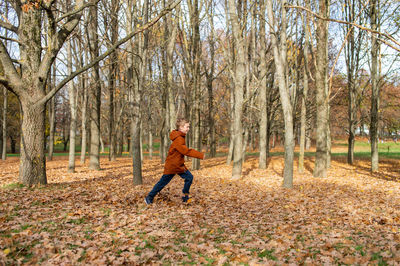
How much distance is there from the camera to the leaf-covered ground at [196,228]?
3.80m

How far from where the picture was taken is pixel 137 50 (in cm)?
965

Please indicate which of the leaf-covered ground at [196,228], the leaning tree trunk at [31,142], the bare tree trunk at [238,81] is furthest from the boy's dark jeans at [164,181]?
the bare tree trunk at [238,81]

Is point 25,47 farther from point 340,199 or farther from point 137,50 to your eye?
point 340,199

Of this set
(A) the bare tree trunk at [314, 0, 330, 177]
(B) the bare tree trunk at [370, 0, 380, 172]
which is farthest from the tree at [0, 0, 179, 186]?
(B) the bare tree trunk at [370, 0, 380, 172]

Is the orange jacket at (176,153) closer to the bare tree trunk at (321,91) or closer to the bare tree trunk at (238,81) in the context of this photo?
the bare tree trunk at (238,81)

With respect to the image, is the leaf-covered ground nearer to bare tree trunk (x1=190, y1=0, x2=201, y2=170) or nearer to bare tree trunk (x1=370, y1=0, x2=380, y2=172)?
bare tree trunk (x1=190, y1=0, x2=201, y2=170)

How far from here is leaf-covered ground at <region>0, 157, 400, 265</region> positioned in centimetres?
380

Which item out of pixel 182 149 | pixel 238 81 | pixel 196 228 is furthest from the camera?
pixel 238 81

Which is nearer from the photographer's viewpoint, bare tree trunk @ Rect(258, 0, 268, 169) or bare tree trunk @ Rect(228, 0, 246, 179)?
bare tree trunk @ Rect(228, 0, 246, 179)

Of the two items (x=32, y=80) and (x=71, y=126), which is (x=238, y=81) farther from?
(x=71, y=126)

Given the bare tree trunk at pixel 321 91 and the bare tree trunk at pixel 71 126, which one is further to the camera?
the bare tree trunk at pixel 71 126

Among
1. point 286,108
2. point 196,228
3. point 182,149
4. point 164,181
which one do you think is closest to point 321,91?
point 286,108

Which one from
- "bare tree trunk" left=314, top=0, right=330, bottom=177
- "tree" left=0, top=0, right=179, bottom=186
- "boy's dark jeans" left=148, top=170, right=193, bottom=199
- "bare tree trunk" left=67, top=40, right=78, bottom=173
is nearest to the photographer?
"boy's dark jeans" left=148, top=170, right=193, bottom=199

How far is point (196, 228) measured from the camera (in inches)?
205
